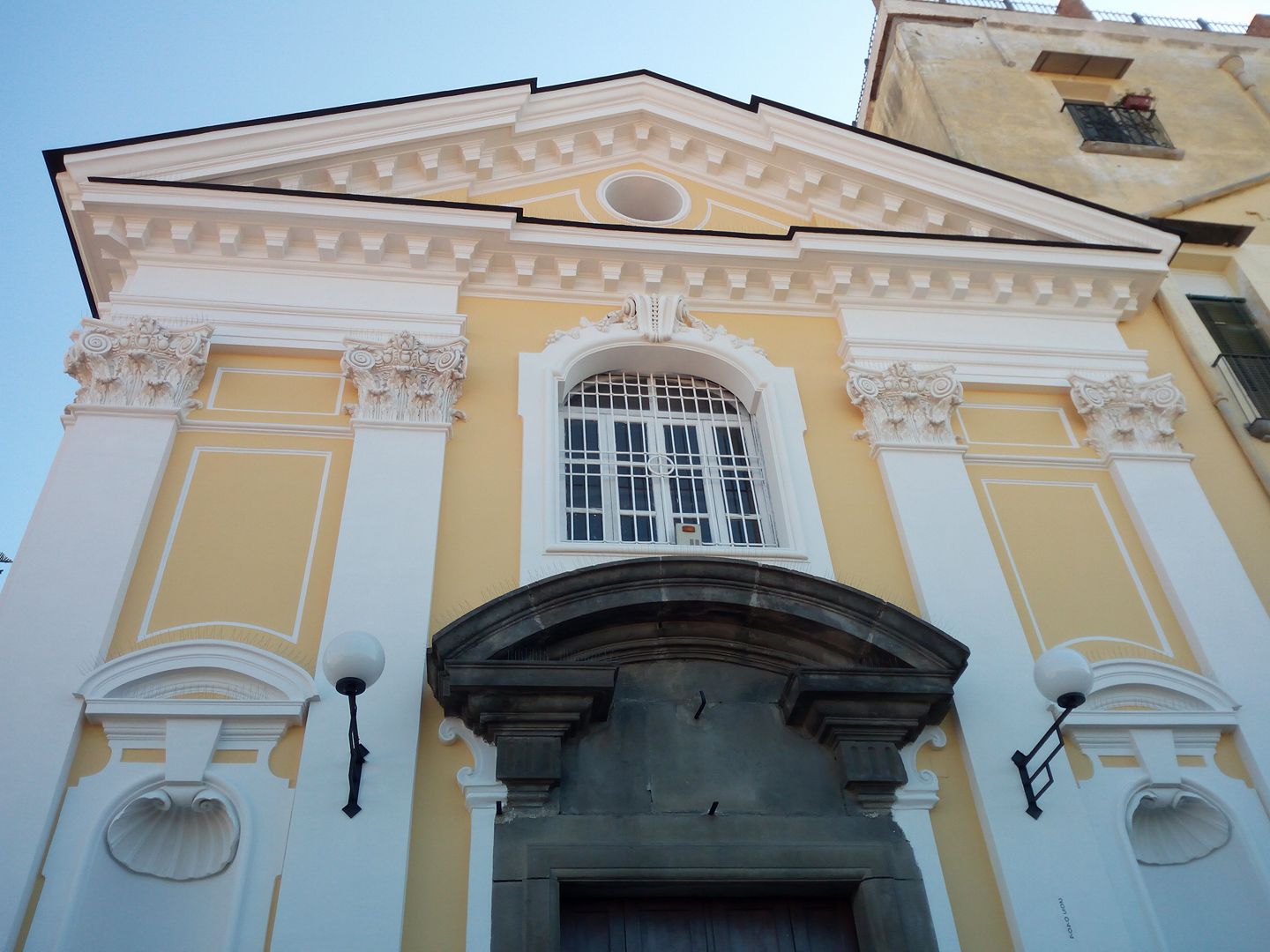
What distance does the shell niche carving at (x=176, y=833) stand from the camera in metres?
6.86

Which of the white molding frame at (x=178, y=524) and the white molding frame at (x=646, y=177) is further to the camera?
the white molding frame at (x=646, y=177)

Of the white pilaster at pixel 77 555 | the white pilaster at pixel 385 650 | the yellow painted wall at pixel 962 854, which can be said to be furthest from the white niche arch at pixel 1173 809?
the white pilaster at pixel 77 555

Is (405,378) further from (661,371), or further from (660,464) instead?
(661,371)

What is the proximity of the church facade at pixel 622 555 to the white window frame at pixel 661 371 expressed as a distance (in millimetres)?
50

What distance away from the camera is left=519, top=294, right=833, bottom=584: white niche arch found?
8.69 metres

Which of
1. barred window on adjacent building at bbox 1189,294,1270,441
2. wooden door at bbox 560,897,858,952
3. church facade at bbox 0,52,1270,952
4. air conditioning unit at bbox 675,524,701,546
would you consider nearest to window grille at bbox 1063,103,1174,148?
barred window on adjacent building at bbox 1189,294,1270,441

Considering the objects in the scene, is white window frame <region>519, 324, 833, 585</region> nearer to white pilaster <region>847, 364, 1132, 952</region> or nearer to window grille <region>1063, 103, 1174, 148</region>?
white pilaster <region>847, 364, 1132, 952</region>

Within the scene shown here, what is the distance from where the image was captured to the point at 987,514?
946 cm

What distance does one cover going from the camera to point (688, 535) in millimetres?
9094

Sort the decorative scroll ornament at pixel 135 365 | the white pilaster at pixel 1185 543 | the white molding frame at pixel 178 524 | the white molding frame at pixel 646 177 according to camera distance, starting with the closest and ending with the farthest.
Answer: the white molding frame at pixel 178 524 → the white pilaster at pixel 1185 543 → the decorative scroll ornament at pixel 135 365 → the white molding frame at pixel 646 177

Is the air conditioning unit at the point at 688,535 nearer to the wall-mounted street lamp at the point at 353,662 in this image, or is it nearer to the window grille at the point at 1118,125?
the wall-mounted street lamp at the point at 353,662

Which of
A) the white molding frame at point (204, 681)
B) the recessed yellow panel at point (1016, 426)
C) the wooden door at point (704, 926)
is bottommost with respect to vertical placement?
the wooden door at point (704, 926)

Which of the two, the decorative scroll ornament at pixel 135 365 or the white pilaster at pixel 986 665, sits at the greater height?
the decorative scroll ornament at pixel 135 365

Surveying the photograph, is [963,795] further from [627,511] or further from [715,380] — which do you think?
[715,380]
